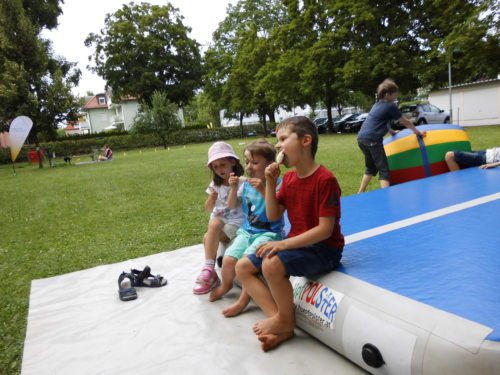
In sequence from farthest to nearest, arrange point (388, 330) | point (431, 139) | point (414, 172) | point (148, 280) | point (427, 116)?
point (427, 116) < point (414, 172) < point (431, 139) < point (148, 280) < point (388, 330)

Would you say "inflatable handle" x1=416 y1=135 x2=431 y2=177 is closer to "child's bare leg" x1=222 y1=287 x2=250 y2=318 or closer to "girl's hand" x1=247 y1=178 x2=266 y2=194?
"girl's hand" x1=247 y1=178 x2=266 y2=194

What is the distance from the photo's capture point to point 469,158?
5777mm

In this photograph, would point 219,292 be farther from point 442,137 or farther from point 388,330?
point 442,137

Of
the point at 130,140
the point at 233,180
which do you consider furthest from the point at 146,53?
the point at 233,180

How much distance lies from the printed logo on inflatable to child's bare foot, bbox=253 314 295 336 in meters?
0.10

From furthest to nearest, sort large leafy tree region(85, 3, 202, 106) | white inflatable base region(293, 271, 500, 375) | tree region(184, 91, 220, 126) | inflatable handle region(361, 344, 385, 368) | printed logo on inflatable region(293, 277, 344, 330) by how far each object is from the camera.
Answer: tree region(184, 91, 220, 126)
large leafy tree region(85, 3, 202, 106)
printed logo on inflatable region(293, 277, 344, 330)
inflatable handle region(361, 344, 385, 368)
white inflatable base region(293, 271, 500, 375)

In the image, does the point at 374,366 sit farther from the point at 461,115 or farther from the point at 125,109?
the point at 125,109

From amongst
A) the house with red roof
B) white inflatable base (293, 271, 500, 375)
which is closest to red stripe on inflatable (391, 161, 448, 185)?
white inflatable base (293, 271, 500, 375)

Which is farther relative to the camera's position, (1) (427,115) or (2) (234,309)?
(1) (427,115)

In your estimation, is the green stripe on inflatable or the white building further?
the white building

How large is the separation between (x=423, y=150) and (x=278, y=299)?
4.38 m

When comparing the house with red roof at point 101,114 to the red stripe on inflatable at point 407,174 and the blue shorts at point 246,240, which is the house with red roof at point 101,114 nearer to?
the red stripe on inflatable at point 407,174

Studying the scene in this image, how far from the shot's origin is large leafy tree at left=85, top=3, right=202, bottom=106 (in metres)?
40.8

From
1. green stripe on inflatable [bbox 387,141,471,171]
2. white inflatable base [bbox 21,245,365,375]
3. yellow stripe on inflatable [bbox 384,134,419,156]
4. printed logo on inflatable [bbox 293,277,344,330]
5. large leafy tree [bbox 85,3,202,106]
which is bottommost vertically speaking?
white inflatable base [bbox 21,245,365,375]
